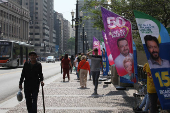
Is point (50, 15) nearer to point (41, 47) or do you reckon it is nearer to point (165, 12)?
point (41, 47)

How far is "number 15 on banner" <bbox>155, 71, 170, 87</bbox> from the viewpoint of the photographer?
4586mm

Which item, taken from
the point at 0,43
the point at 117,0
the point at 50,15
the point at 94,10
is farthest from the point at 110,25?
the point at 50,15

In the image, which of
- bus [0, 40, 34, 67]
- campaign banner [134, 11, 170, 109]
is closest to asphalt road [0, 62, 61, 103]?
bus [0, 40, 34, 67]

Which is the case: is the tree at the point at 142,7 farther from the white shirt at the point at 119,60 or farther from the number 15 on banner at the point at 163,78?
the number 15 on banner at the point at 163,78

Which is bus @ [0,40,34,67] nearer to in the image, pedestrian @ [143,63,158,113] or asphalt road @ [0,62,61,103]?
asphalt road @ [0,62,61,103]

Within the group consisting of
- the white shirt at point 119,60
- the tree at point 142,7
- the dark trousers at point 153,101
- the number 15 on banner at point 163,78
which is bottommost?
the dark trousers at point 153,101

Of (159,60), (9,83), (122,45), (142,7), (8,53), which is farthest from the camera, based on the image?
(8,53)

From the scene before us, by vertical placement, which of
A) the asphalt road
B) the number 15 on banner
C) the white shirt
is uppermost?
the white shirt

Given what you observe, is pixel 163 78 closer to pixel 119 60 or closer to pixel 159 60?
pixel 159 60

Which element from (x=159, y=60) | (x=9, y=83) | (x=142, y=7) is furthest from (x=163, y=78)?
(x=9, y=83)

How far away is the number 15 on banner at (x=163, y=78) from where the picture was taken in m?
4.59

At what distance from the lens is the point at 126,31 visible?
23.0 ft

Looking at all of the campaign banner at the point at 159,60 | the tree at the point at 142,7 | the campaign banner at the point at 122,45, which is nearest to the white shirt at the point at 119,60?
the campaign banner at the point at 122,45

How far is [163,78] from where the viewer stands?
460 centimetres
